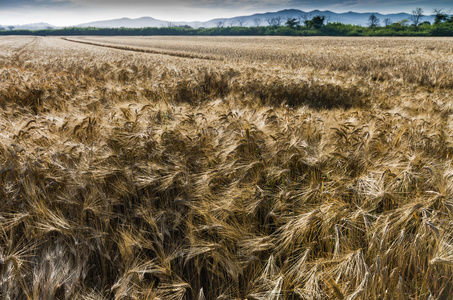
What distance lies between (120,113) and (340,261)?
8.70ft

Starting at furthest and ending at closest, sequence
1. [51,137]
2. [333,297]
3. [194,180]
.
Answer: [51,137] → [194,180] → [333,297]

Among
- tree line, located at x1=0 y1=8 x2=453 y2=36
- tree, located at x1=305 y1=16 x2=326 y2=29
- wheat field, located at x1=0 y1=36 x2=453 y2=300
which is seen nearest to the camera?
wheat field, located at x1=0 y1=36 x2=453 y2=300

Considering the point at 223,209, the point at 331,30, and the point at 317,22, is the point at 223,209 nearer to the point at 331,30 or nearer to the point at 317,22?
the point at 331,30

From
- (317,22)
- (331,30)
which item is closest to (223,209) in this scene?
(331,30)

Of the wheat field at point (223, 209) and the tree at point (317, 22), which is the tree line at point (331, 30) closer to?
the tree at point (317, 22)

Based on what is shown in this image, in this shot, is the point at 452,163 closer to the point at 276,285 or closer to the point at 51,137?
the point at 276,285

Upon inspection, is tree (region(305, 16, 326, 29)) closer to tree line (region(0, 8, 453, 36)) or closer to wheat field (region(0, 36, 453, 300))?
tree line (region(0, 8, 453, 36))

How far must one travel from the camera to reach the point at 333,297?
1246 millimetres

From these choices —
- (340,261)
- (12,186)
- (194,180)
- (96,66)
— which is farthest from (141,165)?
(96,66)

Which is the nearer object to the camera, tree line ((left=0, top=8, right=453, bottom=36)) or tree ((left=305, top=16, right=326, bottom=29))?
tree line ((left=0, top=8, right=453, bottom=36))

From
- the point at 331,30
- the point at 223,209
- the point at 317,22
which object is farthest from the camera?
the point at 317,22

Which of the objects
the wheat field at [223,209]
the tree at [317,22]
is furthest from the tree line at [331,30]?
the wheat field at [223,209]

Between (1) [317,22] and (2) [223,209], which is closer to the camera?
(2) [223,209]

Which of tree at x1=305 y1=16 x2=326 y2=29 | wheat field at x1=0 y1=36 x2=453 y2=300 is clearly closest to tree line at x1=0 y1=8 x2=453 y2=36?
tree at x1=305 y1=16 x2=326 y2=29
